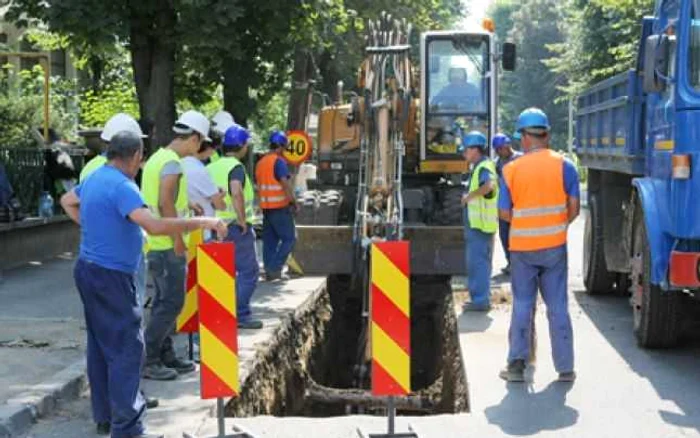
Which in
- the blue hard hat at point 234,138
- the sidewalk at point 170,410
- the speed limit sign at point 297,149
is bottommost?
the sidewalk at point 170,410

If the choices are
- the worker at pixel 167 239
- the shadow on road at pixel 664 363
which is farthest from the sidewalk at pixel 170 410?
the shadow on road at pixel 664 363

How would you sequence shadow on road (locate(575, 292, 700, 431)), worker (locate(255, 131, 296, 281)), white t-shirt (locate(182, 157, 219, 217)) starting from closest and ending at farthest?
shadow on road (locate(575, 292, 700, 431)) → white t-shirt (locate(182, 157, 219, 217)) → worker (locate(255, 131, 296, 281))

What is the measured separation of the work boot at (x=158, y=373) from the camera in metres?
8.12

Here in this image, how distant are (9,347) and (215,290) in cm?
347

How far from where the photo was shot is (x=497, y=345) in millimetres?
9539

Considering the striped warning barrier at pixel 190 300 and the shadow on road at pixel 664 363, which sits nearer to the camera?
the shadow on road at pixel 664 363

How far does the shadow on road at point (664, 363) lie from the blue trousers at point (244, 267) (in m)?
3.39

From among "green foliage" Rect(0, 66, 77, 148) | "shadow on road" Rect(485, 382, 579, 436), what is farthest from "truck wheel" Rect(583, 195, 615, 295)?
"green foliage" Rect(0, 66, 77, 148)

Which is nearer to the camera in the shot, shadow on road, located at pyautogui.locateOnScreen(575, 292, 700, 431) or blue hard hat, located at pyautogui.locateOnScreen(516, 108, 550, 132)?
shadow on road, located at pyautogui.locateOnScreen(575, 292, 700, 431)

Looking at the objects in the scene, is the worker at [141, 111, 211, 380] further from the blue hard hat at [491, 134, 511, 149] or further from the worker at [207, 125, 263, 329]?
the blue hard hat at [491, 134, 511, 149]

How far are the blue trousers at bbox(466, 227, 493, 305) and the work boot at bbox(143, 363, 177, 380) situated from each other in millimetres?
4212

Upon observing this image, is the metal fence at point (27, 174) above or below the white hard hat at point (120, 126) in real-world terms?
below

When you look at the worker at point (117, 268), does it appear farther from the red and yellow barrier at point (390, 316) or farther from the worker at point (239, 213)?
the worker at point (239, 213)

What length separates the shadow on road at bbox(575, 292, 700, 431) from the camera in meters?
7.18
